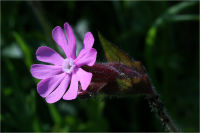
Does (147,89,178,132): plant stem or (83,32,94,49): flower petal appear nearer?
(83,32,94,49): flower petal

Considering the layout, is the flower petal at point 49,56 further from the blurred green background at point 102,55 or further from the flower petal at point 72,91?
the blurred green background at point 102,55

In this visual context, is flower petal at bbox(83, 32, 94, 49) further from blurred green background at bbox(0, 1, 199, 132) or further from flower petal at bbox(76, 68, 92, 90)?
blurred green background at bbox(0, 1, 199, 132)

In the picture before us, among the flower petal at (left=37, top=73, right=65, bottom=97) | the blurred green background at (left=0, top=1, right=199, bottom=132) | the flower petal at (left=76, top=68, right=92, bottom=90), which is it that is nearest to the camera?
the flower petal at (left=76, top=68, right=92, bottom=90)

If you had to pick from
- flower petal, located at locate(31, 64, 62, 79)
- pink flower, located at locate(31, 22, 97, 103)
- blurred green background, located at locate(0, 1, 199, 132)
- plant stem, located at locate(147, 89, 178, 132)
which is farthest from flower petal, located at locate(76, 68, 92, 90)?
blurred green background, located at locate(0, 1, 199, 132)

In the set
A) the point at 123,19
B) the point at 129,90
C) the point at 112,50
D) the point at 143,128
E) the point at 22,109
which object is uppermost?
the point at 123,19

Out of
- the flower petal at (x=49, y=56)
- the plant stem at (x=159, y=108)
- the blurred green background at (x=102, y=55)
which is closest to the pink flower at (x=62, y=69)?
the flower petal at (x=49, y=56)

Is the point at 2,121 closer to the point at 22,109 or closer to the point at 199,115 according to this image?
the point at 22,109

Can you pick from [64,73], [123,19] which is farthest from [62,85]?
[123,19]
